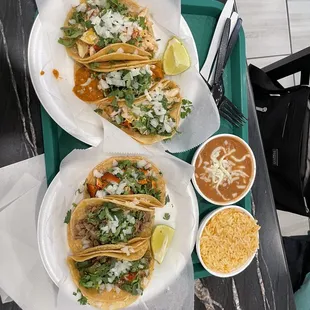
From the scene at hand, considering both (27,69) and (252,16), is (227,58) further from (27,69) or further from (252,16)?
(252,16)

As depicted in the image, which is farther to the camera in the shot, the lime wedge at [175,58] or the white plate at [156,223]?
the lime wedge at [175,58]

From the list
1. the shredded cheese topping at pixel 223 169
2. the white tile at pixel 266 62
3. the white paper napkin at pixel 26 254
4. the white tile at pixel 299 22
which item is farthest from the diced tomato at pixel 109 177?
the white tile at pixel 299 22

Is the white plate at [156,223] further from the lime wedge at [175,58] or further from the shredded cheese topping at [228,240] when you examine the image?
the lime wedge at [175,58]

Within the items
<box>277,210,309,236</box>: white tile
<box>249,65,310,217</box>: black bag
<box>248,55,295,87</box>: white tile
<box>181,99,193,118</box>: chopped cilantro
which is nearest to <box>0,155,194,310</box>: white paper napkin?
<box>181,99,193,118</box>: chopped cilantro

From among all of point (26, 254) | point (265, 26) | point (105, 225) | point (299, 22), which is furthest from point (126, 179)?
point (299, 22)

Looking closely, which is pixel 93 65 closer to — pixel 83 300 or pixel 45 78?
pixel 45 78

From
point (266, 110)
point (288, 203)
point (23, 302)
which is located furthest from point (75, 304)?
point (266, 110)

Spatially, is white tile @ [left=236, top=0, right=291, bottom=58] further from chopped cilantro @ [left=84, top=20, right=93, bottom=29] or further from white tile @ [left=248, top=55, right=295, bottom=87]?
chopped cilantro @ [left=84, top=20, right=93, bottom=29]
